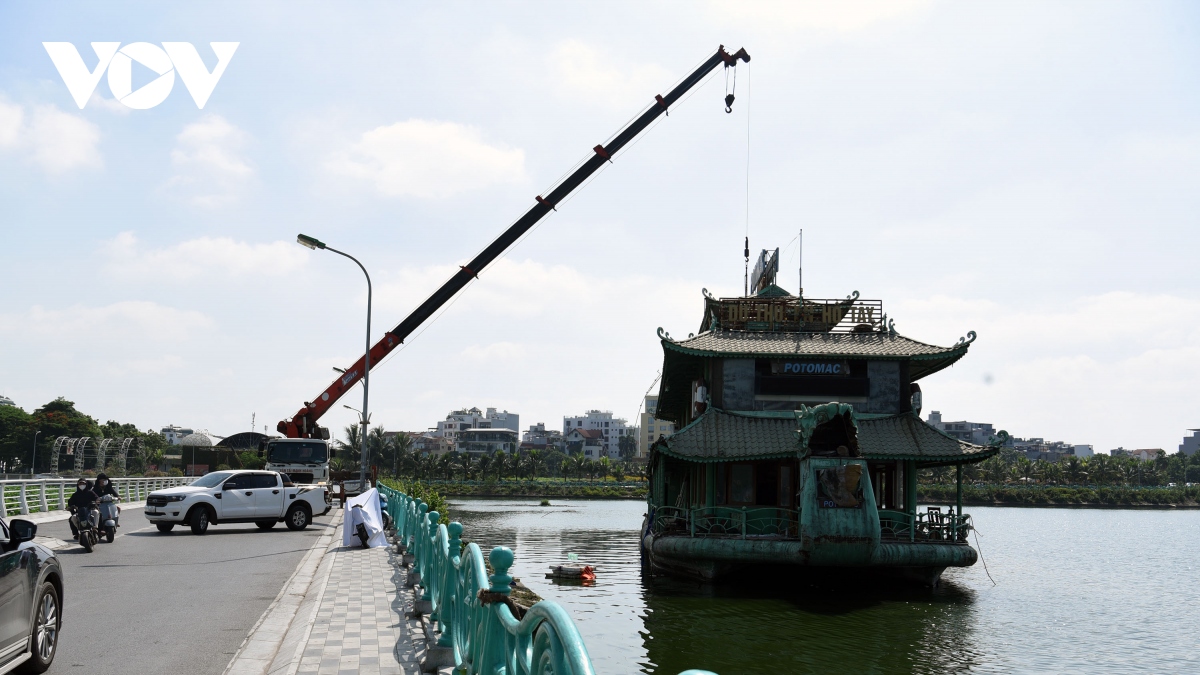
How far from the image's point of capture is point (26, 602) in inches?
295

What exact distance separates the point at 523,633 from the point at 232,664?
5256 millimetres

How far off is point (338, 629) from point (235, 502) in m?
16.1

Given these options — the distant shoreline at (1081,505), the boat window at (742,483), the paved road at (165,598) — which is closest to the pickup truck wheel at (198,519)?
the paved road at (165,598)

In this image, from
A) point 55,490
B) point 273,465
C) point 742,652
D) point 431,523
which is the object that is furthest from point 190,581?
point 55,490

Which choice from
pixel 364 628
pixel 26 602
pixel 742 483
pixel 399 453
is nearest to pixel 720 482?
pixel 742 483

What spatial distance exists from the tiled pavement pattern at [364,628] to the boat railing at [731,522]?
33.3 feet

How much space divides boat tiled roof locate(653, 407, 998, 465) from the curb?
1175cm

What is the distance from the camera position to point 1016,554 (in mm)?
40469

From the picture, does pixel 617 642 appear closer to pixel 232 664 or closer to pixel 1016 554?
pixel 232 664

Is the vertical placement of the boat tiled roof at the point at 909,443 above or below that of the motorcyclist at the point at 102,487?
above

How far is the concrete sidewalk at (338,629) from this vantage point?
818 centimetres

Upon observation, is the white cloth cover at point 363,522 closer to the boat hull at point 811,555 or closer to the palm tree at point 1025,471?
the boat hull at point 811,555

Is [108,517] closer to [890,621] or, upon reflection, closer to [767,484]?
[767,484]

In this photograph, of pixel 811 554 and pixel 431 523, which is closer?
pixel 431 523
